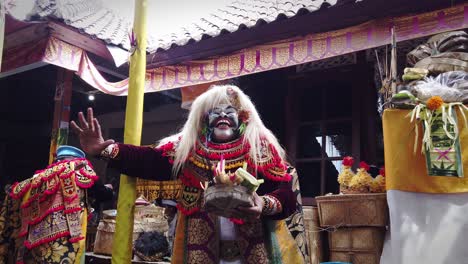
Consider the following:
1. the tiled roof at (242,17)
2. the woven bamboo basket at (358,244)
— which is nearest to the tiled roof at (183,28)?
the tiled roof at (242,17)

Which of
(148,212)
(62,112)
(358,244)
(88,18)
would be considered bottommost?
(358,244)

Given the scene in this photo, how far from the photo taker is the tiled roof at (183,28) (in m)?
4.98

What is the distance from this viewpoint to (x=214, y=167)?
9.05 ft

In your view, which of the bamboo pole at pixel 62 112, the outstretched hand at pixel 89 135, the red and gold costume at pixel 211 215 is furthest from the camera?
the bamboo pole at pixel 62 112

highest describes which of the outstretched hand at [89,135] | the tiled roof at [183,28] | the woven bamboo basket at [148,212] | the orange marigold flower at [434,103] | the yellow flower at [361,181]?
the tiled roof at [183,28]

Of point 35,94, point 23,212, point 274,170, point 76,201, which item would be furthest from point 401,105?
point 35,94

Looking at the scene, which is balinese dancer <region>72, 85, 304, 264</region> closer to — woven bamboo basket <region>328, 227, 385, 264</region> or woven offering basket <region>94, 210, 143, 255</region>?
woven bamboo basket <region>328, 227, 385, 264</region>

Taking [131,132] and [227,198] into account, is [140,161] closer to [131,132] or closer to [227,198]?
[131,132]

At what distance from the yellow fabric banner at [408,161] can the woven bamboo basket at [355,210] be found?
1.51 feet

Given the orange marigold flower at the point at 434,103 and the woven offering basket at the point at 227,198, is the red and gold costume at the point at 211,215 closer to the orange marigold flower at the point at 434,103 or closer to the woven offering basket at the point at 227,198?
the woven offering basket at the point at 227,198

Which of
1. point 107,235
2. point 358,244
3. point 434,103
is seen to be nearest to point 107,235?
point 107,235

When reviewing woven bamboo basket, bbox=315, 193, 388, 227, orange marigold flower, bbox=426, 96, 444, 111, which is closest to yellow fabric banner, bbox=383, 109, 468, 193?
orange marigold flower, bbox=426, 96, 444, 111

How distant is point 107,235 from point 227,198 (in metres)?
3.52

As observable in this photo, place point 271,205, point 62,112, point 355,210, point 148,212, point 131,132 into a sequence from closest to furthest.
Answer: point 271,205 < point 131,132 < point 355,210 < point 148,212 < point 62,112
